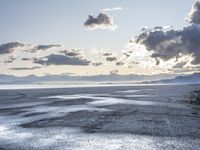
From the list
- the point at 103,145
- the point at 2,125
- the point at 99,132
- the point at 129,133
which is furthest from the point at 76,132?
the point at 2,125

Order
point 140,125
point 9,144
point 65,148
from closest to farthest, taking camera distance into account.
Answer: point 65,148
point 9,144
point 140,125

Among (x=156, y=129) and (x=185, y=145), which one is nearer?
(x=185, y=145)

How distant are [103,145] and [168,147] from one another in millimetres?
6498

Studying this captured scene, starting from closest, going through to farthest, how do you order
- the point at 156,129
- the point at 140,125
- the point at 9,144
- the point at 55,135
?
the point at 9,144 → the point at 55,135 → the point at 156,129 → the point at 140,125

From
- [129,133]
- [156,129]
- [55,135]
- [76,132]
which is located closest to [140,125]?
[156,129]

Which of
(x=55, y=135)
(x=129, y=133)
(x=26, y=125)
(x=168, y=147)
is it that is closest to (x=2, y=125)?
(x=26, y=125)

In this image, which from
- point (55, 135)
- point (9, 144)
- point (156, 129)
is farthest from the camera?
point (156, 129)

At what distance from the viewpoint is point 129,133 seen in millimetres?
42000

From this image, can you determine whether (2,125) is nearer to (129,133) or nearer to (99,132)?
(99,132)

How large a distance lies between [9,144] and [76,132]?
33.7 feet

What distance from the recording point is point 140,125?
163 ft

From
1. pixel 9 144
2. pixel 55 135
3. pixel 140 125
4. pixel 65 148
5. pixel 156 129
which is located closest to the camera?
pixel 65 148

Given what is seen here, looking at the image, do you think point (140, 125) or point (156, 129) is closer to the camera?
point (156, 129)

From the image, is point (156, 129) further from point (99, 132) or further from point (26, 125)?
point (26, 125)
